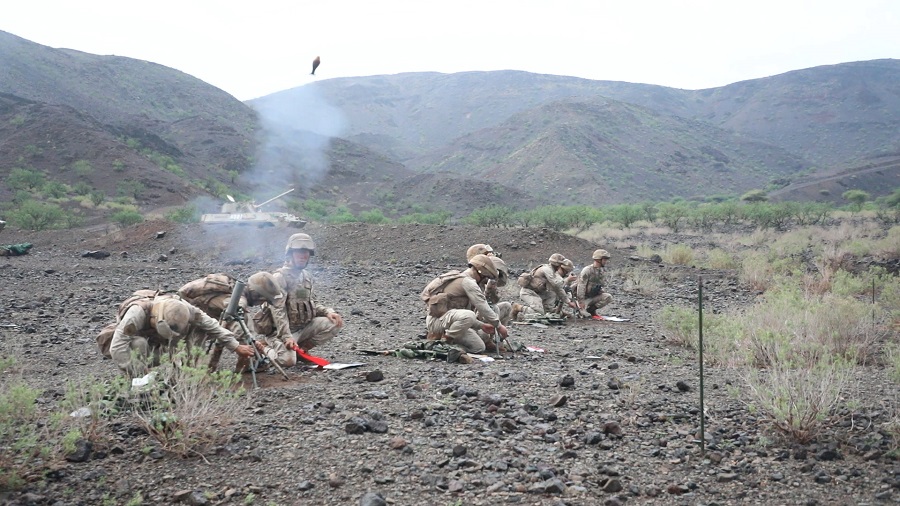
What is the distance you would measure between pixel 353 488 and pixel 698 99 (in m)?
130

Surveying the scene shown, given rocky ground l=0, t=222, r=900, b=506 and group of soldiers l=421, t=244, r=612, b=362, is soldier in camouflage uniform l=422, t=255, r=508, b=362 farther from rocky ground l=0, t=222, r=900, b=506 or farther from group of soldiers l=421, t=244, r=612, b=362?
rocky ground l=0, t=222, r=900, b=506

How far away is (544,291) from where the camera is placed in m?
12.3

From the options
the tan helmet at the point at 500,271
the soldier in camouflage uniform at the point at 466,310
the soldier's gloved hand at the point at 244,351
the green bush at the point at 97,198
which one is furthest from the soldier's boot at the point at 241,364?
the green bush at the point at 97,198

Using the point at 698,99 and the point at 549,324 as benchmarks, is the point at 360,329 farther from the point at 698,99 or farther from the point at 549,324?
the point at 698,99

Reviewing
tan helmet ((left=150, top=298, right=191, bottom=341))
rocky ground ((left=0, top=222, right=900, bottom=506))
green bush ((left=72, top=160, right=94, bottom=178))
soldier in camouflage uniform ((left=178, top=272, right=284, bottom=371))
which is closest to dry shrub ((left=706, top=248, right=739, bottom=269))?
rocky ground ((left=0, top=222, right=900, bottom=506))

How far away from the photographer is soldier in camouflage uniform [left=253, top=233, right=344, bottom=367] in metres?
7.07

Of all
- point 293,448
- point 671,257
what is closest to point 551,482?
point 293,448

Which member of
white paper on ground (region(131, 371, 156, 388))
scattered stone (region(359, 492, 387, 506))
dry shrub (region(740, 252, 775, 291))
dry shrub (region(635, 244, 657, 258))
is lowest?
dry shrub (region(635, 244, 657, 258))

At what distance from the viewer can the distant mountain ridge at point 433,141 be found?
55969 mm

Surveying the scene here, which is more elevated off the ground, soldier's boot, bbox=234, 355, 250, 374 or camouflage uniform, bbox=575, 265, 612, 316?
soldier's boot, bbox=234, 355, 250, 374

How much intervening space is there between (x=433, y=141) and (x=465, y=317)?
10889 cm

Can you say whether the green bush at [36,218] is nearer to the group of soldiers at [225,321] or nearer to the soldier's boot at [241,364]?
the group of soldiers at [225,321]

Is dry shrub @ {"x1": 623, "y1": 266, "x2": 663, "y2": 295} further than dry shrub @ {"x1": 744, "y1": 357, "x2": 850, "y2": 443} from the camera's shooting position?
Yes

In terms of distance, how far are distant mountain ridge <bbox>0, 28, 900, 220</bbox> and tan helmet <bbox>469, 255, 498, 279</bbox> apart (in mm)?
41353
